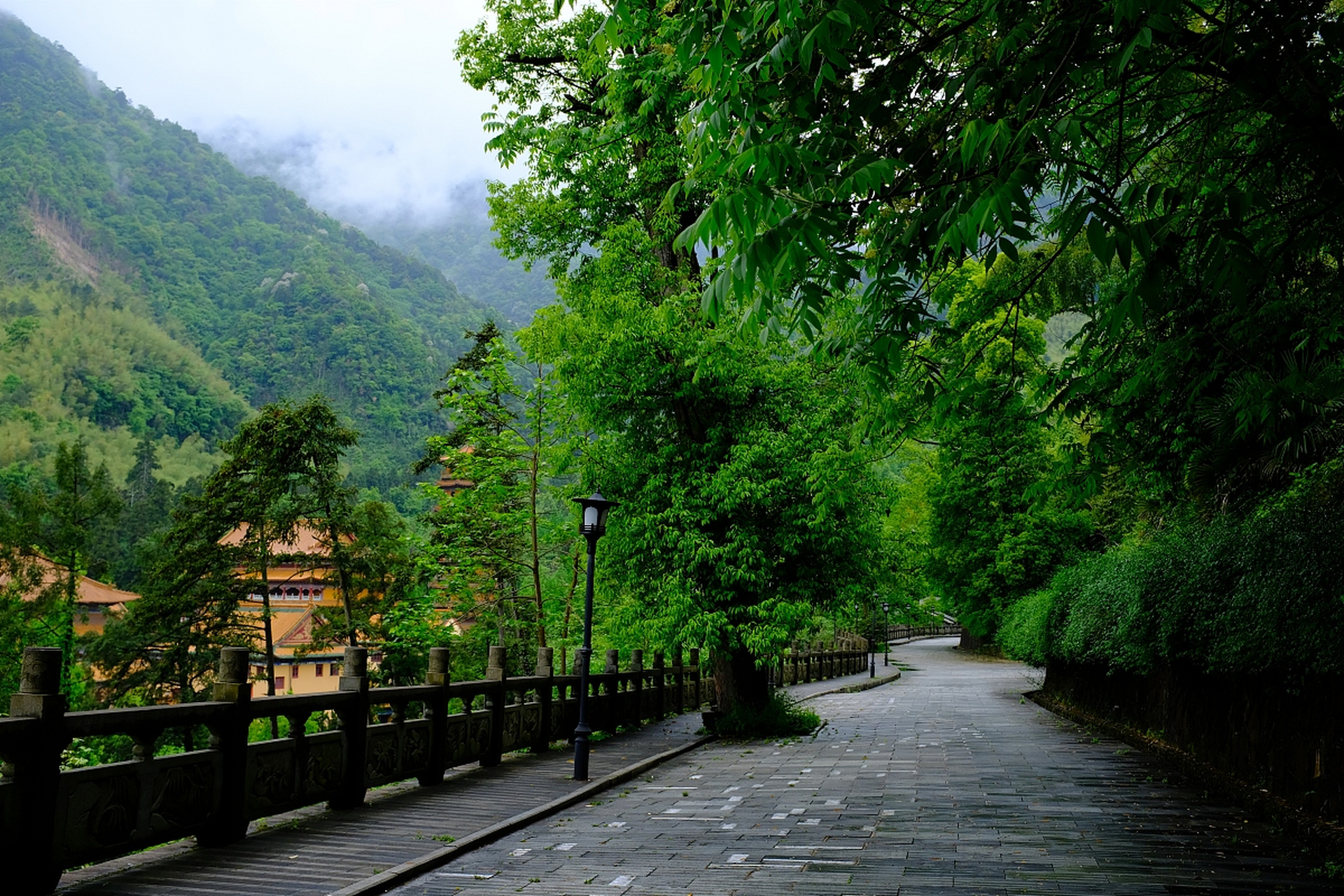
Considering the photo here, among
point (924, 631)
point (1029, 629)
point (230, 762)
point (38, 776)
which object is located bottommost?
point (924, 631)

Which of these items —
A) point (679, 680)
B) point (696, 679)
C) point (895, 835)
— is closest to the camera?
point (895, 835)

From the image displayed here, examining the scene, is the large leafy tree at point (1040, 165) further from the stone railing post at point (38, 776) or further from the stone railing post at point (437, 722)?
the stone railing post at point (437, 722)

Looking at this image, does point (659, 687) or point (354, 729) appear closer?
point (354, 729)

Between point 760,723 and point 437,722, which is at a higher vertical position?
point 437,722

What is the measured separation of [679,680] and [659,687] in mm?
1807

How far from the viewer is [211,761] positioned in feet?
25.5

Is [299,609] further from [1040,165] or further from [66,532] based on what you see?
[1040,165]

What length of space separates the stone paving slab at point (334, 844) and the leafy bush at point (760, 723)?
5.51 meters

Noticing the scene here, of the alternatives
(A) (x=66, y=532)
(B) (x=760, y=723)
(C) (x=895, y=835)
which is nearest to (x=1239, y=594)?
(C) (x=895, y=835)

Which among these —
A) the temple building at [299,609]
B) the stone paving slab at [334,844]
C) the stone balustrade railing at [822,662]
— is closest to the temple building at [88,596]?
the temple building at [299,609]

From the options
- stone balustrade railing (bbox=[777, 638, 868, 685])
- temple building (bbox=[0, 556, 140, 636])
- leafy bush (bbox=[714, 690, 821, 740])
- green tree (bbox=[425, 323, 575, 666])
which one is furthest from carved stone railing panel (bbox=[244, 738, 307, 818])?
temple building (bbox=[0, 556, 140, 636])

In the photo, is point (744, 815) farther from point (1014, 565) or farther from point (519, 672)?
point (1014, 565)

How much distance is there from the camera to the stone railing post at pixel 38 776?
236 inches

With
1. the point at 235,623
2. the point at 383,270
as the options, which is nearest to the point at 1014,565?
the point at 235,623
